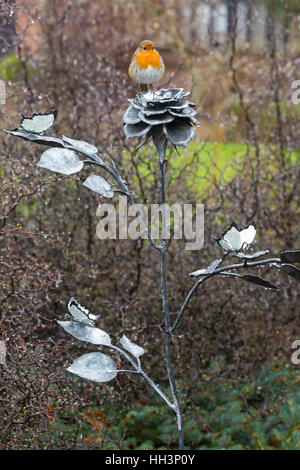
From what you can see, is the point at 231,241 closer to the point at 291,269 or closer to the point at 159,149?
the point at 291,269

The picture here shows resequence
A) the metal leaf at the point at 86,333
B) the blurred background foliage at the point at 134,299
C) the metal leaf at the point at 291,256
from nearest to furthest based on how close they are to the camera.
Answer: the metal leaf at the point at 291,256, the metal leaf at the point at 86,333, the blurred background foliage at the point at 134,299

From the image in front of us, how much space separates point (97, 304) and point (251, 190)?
1.02 m

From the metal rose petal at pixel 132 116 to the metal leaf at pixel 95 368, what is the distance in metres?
0.52

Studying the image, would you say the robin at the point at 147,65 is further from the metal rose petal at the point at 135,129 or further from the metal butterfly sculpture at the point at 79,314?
the metal butterfly sculpture at the point at 79,314

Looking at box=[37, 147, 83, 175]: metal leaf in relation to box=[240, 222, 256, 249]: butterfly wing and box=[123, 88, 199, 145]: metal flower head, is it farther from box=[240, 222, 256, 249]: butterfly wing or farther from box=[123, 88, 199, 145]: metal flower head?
box=[240, 222, 256, 249]: butterfly wing

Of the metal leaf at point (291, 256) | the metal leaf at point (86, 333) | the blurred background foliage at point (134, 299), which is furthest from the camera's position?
the blurred background foliage at point (134, 299)

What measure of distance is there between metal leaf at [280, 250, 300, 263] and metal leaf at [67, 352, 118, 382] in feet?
1.40

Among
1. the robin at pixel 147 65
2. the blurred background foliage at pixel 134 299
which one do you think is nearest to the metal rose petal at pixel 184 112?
the robin at pixel 147 65

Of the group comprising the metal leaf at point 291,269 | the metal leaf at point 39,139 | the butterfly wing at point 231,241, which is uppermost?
the metal leaf at point 39,139

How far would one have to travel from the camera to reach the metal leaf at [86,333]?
4.04ft

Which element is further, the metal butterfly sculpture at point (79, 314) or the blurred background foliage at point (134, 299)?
the blurred background foliage at point (134, 299)

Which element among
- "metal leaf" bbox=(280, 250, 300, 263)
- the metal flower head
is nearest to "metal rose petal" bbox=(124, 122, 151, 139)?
the metal flower head

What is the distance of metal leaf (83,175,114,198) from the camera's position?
1.11 meters
